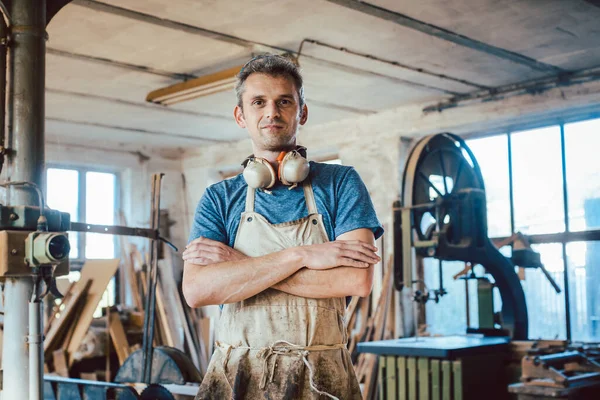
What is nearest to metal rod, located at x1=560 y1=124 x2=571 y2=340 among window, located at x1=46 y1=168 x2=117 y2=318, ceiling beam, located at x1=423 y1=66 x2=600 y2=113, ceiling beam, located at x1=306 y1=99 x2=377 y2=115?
ceiling beam, located at x1=423 y1=66 x2=600 y2=113

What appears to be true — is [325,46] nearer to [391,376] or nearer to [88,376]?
[391,376]

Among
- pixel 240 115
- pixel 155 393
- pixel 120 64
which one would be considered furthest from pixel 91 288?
pixel 240 115

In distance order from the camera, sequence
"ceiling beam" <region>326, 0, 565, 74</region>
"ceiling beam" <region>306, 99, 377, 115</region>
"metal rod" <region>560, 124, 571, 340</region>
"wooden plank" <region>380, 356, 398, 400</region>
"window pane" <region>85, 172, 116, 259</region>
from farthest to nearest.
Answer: "window pane" <region>85, 172, 116, 259</region>, "ceiling beam" <region>306, 99, 377, 115</region>, "metal rod" <region>560, 124, 571, 340</region>, "wooden plank" <region>380, 356, 398, 400</region>, "ceiling beam" <region>326, 0, 565, 74</region>

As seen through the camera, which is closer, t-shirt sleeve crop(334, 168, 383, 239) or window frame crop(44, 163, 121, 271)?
t-shirt sleeve crop(334, 168, 383, 239)

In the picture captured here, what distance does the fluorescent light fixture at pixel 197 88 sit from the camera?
5.35m

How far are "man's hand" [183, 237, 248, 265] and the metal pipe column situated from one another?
1289 millimetres

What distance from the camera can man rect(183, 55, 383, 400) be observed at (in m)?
1.91

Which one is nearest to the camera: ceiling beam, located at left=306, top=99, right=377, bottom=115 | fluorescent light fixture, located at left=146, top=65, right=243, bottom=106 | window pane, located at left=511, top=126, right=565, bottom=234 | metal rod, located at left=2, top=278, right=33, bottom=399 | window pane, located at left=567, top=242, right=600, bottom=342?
metal rod, located at left=2, top=278, right=33, bottom=399

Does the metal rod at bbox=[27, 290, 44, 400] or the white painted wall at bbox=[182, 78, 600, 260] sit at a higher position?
the white painted wall at bbox=[182, 78, 600, 260]

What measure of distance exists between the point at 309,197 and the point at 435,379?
2838 mm

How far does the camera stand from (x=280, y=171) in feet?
6.52

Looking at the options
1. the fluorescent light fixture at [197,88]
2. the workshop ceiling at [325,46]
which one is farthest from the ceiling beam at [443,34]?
Result: the fluorescent light fixture at [197,88]

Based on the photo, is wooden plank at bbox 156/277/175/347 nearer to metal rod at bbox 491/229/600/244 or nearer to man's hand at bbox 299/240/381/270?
metal rod at bbox 491/229/600/244

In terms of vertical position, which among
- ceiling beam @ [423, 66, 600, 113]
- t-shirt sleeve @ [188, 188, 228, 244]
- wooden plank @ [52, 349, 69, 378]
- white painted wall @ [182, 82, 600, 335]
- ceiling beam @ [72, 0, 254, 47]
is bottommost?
wooden plank @ [52, 349, 69, 378]
